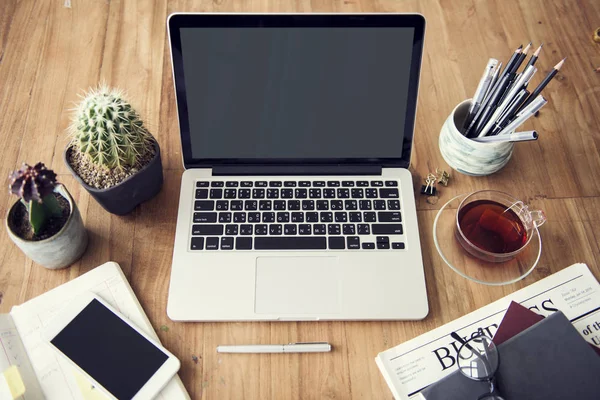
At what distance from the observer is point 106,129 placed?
2.43 ft

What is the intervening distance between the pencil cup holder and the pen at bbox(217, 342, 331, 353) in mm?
378

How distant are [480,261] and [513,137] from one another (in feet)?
0.65

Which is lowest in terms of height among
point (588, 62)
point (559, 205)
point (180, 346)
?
point (180, 346)

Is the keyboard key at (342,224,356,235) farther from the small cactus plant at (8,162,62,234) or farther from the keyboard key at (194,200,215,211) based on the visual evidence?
the small cactus plant at (8,162,62,234)

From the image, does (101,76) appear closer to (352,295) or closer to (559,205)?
(352,295)

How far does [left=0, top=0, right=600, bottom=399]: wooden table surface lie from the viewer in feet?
2.50

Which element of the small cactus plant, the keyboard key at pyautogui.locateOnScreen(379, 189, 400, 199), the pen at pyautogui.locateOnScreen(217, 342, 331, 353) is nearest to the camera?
the small cactus plant

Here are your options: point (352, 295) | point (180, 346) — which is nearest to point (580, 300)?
point (352, 295)

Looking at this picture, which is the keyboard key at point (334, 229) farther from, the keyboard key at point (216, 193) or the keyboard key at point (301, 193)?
the keyboard key at point (216, 193)

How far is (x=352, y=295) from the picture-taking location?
2.58 feet

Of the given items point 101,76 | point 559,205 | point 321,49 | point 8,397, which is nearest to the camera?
point 8,397

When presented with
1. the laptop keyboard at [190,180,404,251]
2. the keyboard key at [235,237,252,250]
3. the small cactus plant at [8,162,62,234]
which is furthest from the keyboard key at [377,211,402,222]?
the small cactus plant at [8,162,62,234]

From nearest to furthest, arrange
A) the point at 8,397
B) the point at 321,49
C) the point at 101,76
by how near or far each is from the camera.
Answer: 1. the point at 8,397
2. the point at 321,49
3. the point at 101,76

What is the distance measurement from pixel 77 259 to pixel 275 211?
31cm
